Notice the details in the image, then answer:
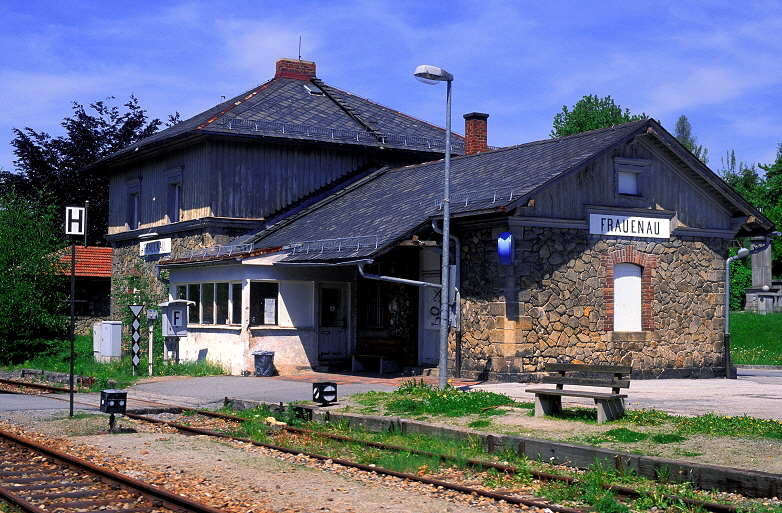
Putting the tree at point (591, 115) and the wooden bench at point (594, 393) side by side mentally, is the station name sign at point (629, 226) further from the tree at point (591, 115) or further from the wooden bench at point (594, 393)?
the tree at point (591, 115)

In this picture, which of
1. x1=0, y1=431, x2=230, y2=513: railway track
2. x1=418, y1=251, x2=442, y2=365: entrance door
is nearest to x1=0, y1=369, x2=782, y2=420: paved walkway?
x1=418, y1=251, x2=442, y2=365: entrance door

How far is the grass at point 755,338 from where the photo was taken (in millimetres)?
31969

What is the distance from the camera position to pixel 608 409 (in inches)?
507

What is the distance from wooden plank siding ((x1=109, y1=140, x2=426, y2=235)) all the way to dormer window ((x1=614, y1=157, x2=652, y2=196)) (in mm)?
10331

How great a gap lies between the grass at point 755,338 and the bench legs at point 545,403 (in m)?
19.5

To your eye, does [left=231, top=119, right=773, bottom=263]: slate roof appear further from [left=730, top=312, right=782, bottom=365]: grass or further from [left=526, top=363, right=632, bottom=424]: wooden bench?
[left=730, top=312, right=782, bottom=365]: grass

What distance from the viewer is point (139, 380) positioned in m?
22.3

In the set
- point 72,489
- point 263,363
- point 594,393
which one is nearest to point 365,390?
point 263,363

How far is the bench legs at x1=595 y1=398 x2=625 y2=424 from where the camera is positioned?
12.8 metres

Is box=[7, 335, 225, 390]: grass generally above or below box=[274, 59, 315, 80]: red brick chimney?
below

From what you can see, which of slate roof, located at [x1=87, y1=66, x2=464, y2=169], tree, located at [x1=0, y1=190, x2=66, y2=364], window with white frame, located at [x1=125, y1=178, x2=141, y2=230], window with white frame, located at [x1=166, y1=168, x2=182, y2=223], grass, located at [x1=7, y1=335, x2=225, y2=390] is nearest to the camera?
grass, located at [x1=7, y1=335, x2=225, y2=390]

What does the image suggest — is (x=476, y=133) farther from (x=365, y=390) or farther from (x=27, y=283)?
(x=27, y=283)

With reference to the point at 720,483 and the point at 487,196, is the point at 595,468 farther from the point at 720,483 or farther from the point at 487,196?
the point at 487,196

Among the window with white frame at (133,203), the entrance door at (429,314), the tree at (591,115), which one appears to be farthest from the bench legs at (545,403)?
the tree at (591,115)
